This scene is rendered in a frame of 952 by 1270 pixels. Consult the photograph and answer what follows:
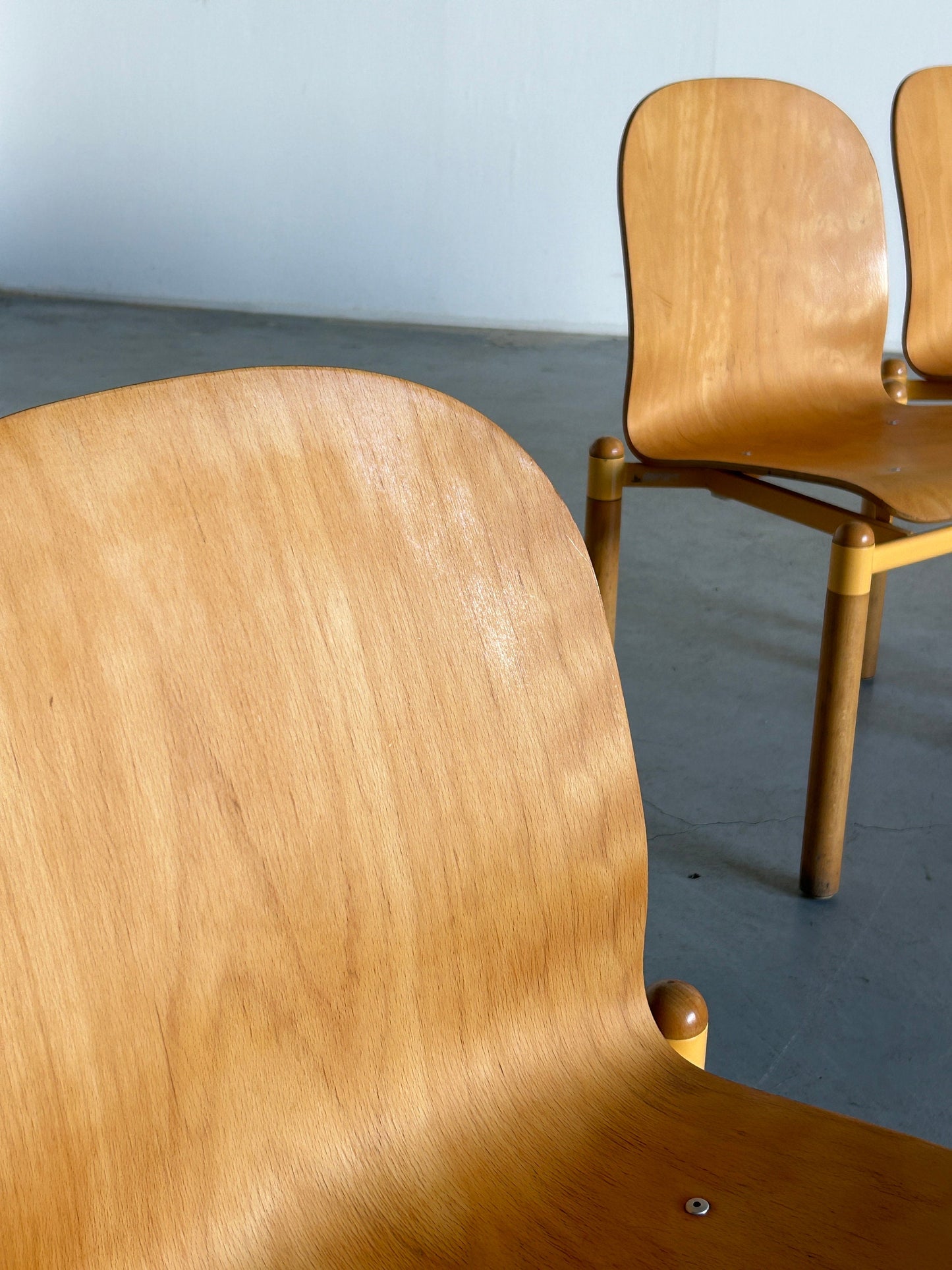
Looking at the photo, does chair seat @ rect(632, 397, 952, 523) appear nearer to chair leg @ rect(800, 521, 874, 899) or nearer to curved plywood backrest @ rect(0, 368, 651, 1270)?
chair leg @ rect(800, 521, 874, 899)

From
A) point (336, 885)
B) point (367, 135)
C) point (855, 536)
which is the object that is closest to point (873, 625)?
point (855, 536)

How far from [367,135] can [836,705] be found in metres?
3.87

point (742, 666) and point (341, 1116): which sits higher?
point (341, 1116)

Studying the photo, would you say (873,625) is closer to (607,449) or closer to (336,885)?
(607,449)

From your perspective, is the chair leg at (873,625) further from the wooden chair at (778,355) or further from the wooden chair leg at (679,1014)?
the wooden chair leg at (679,1014)

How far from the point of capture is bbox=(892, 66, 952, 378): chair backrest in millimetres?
1844

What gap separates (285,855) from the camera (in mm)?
479

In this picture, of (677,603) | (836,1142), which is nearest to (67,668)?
(836,1142)

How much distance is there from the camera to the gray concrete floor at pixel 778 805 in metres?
1.15

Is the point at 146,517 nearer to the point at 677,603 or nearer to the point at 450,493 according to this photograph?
the point at 450,493

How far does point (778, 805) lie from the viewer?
5.06 feet

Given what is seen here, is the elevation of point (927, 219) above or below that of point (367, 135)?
below

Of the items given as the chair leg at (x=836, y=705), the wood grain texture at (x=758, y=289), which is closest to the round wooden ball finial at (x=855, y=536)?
the chair leg at (x=836, y=705)

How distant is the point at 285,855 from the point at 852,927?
0.97 metres
